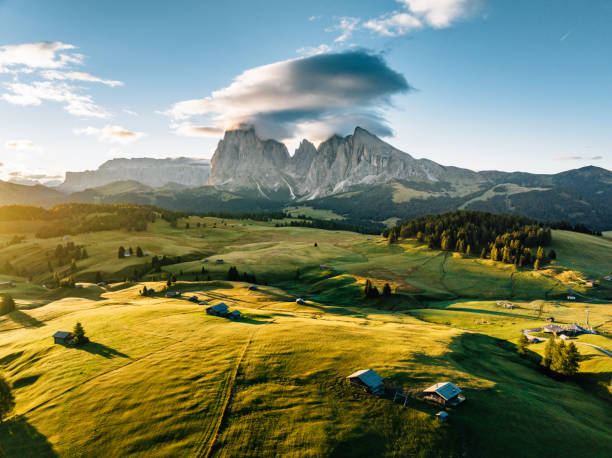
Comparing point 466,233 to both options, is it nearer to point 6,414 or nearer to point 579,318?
point 579,318

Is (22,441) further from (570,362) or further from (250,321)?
(570,362)

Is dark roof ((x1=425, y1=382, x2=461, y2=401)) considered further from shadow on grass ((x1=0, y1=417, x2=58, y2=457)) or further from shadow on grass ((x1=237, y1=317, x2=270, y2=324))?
shadow on grass ((x1=0, y1=417, x2=58, y2=457))

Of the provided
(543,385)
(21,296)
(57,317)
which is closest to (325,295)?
(543,385)

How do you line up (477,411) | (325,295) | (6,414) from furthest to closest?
(325,295) → (6,414) → (477,411)

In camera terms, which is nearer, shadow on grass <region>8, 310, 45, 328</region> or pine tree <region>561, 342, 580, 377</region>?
pine tree <region>561, 342, 580, 377</region>

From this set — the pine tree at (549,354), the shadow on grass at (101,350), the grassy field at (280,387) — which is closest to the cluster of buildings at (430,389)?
the grassy field at (280,387)

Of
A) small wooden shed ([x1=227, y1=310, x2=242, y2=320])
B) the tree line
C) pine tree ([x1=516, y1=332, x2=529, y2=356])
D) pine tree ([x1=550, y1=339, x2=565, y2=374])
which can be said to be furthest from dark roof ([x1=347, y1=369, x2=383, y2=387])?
the tree line

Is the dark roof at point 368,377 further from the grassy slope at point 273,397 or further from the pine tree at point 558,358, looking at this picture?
the pine tree at point 558,358
